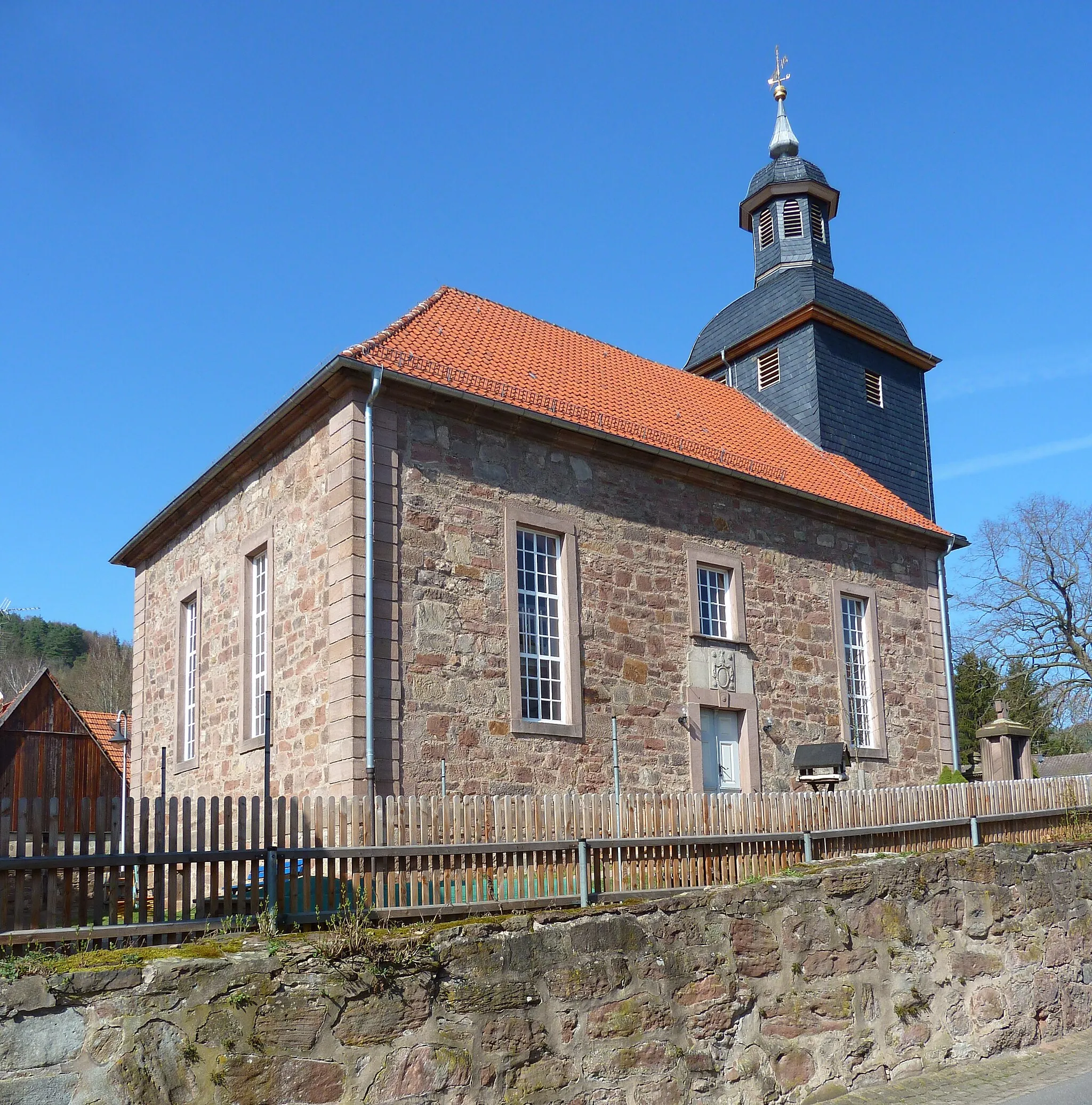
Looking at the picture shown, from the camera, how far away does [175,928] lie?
6457mm

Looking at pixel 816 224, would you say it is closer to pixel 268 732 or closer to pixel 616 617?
pixel 616 617

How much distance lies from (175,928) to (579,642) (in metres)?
8.70

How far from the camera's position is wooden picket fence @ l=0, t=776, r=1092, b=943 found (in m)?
6.25

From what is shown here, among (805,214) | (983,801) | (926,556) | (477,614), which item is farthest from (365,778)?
(805,214)

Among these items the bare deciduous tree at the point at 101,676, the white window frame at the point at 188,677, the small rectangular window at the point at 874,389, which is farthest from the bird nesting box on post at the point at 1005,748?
the bare deciduous tree at the point at 101,676

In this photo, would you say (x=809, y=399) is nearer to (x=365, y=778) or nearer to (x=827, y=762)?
(x=827, y=762)

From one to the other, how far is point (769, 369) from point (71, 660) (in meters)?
52.0

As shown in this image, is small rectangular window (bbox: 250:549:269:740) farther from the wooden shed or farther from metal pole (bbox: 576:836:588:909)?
the wooden shed

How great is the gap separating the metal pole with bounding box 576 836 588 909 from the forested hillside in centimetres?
4742

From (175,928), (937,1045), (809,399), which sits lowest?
(937,1045)

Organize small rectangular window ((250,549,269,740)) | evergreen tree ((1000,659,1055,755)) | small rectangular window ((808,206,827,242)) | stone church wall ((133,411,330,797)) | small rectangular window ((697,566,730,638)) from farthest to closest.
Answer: evergreen tree ((1000,659,1055,755)), small rectangular window ((808,206,827,242)), small rectangular window ((697,566,730,638)), small rectangular window ((250,549,269,740)), stone church wall ((133,411,330,797))

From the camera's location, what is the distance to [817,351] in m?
22.7

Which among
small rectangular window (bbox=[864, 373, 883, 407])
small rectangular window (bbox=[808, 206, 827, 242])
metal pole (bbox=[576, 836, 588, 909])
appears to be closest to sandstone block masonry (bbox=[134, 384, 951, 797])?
metal pole (bbox=[576, 836, 588, 909])

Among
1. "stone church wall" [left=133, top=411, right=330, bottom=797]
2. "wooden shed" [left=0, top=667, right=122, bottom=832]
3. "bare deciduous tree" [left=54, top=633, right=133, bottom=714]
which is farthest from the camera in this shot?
"bare deciduous tree" [left=54, top=633, right=133, bottom=714]
